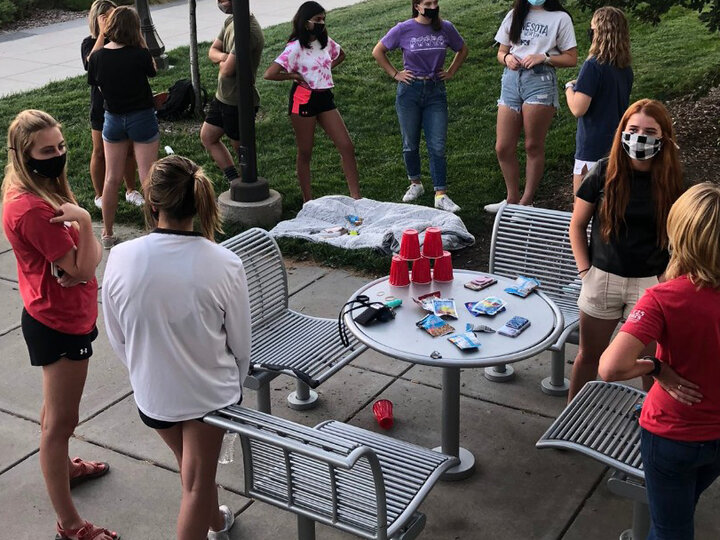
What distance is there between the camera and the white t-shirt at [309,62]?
780 centimetres

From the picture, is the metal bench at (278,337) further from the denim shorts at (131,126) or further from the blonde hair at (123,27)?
the blonde hair at (123,27)

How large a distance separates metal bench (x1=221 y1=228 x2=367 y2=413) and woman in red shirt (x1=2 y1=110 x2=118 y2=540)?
1.02 meters

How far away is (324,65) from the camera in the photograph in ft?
25.8

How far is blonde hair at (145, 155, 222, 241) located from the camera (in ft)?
11.3

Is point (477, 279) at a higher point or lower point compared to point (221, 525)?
higher

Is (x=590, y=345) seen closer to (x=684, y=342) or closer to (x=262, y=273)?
(x=684, y=342)

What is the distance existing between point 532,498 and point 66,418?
7.13ft

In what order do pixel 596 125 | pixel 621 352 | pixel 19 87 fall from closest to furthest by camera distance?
pixel 621 352 → pixel 596 125 → pixel 19 87

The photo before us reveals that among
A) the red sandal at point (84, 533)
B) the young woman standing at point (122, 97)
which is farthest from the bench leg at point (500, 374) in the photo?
the young woman standing at point (122, 97)

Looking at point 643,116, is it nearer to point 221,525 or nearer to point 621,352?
point 621,352

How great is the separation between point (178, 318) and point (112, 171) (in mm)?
4539

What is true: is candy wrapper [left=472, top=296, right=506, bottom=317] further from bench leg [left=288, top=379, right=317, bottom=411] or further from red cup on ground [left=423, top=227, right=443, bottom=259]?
bench leg [left=288, top=379, right=317, bottom=411]

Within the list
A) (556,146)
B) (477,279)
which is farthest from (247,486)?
(556,146)

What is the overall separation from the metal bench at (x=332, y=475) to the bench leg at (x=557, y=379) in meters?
1.61
